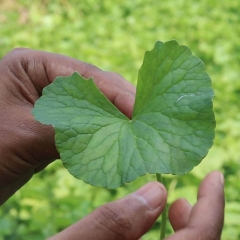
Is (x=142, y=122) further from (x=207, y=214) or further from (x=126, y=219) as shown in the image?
(x=207, y=214)

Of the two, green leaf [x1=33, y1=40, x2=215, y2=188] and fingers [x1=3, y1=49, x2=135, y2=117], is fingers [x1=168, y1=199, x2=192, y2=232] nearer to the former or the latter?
fingers [x1=3, y1=49, x2=135, y2=117]

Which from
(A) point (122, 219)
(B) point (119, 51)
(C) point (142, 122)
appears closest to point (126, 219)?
(A) point (122, 219)

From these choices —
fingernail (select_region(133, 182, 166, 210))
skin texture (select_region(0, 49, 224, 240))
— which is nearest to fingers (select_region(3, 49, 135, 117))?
skin texture (select_region(0, 49, 224, 240))

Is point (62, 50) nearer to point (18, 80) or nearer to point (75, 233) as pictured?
point (18, 80)

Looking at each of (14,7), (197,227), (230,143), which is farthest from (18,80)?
(14,7)

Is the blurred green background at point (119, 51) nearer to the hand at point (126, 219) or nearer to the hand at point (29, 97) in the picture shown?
the hand at point (29, 97)

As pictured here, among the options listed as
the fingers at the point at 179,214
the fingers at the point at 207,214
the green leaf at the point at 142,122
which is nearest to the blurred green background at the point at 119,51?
the fingers at the point at 179,214
